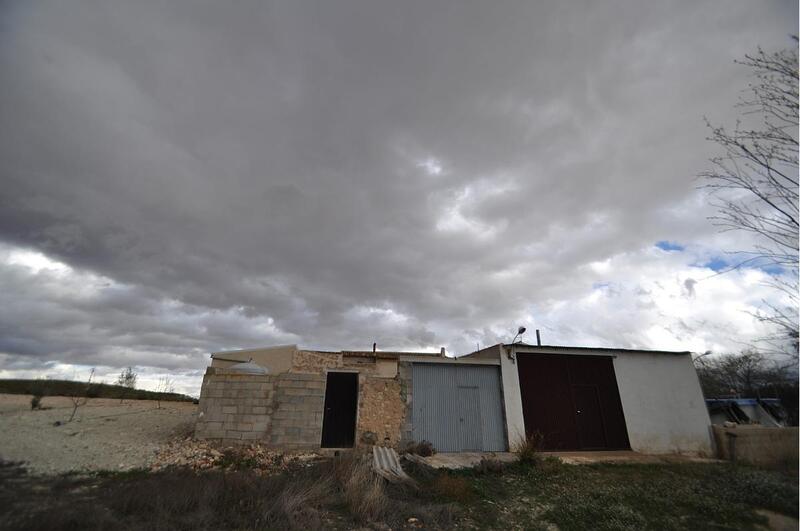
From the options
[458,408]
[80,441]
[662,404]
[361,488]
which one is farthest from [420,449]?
[80,441]

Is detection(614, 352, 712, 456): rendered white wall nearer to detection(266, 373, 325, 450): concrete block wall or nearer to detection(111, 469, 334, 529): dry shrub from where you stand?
detection(266, 373, 325, 450): concrete block wall

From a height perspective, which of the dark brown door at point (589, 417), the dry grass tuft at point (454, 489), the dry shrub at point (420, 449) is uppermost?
the dark brown door at point (589, 417)

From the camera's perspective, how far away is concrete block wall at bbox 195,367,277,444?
449 inches

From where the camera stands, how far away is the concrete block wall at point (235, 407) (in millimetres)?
11398

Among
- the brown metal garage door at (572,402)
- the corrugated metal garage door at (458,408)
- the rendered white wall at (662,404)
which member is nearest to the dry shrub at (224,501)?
the corrugated metal garage door at (458,408)

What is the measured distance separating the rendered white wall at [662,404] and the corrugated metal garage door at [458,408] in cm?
579

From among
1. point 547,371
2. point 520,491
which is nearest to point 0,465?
point 520,491

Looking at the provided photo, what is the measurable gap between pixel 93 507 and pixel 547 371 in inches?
558

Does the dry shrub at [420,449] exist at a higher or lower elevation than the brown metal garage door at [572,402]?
lower

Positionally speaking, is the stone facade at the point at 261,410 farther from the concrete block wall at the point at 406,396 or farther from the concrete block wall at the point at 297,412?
the concrete block wall at the point at 406,396

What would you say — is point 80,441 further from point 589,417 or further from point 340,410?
point 589,417

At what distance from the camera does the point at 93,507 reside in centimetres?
549

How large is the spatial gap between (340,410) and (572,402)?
9.38 metres

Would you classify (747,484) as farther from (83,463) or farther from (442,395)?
(83,463)
